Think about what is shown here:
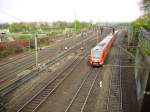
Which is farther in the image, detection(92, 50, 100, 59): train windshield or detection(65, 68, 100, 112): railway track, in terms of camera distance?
detection(92, 50, 100, 59): train windshield

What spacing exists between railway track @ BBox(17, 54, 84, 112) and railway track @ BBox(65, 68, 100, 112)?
265cm

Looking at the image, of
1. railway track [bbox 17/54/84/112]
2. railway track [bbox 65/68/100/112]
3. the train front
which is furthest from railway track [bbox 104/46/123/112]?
railway track [bbox 17/54/84/112]

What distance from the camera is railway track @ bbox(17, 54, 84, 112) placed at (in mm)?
16766

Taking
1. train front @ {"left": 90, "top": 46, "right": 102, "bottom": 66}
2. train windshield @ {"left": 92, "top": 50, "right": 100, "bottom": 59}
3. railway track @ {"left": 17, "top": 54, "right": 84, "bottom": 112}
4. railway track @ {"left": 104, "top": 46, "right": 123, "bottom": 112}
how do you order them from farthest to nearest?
train windshield @ {"left": 92, "top": 50, "right": 100, "bottom": 59} < train front @ {"left": 90, "top": 46, "right": 102, "bottom": 66} < railway track @ {"left": 17, "top": 54, "right": 84, "bottom": 112} < railway track @ {"left": 104, "top": 46, "right": 123, "bottom": 112}

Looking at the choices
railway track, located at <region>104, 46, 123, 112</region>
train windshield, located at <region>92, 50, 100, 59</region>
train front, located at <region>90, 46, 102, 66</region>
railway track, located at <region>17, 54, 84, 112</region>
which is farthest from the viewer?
train windshield, located at <region>92, 50, 100, 59</region>

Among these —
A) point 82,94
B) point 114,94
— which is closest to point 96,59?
point 114,94

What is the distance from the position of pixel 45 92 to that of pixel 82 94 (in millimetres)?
3922

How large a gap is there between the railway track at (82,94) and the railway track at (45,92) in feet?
8.71

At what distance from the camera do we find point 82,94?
19.7 meters

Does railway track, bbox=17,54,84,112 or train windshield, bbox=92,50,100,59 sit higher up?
train windshield, bbox=92,50,100,59

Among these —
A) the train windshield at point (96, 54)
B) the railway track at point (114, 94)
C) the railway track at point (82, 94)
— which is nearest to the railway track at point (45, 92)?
the railway track at point (82, 94)

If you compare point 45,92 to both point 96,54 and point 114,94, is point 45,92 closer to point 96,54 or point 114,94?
point 114,94

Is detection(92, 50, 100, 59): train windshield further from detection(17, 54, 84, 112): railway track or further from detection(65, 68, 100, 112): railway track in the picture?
detection(17, 54, 84, 112): railway track

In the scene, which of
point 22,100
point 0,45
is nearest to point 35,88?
point 22,100
